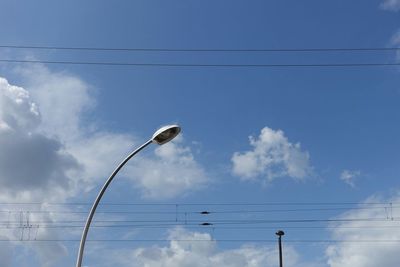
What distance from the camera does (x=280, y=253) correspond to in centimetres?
4169

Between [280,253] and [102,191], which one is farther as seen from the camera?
[280,253]

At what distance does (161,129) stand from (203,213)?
20.5m

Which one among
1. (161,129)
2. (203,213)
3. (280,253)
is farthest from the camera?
(280,253)

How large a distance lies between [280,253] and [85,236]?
2631 cm

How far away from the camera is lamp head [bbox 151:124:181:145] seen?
17.3 metres

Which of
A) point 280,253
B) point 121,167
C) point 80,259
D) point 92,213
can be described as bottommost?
point 80,259

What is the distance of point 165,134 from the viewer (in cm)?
1747

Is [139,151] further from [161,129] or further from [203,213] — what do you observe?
[203,213]

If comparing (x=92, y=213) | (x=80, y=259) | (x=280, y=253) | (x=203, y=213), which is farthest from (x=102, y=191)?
(x=280, y=253)

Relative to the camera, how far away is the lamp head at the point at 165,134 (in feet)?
56.7

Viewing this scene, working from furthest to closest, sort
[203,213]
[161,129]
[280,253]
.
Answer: [280,253]
[203,213]
[161,129]

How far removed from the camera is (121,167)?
18469 millimetres

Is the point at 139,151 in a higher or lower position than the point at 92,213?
higher

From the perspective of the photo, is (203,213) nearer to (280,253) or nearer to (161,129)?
(280,253)
